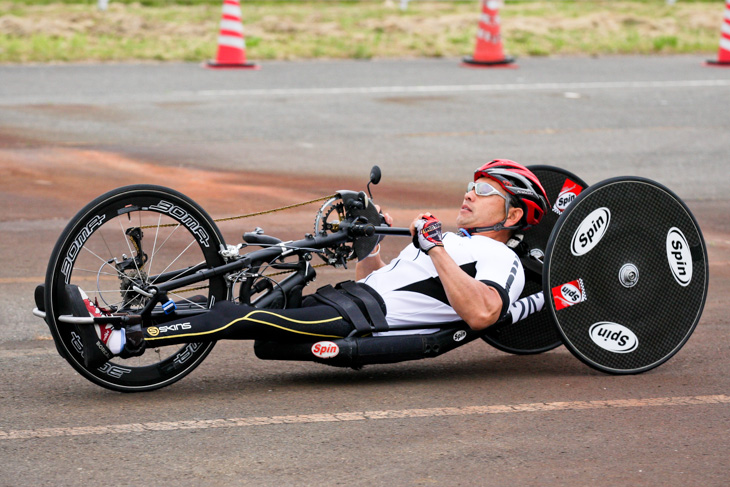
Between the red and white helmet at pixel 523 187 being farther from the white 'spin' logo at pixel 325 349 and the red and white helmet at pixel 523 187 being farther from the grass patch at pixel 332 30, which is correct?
the grass patch at pixel 332 30

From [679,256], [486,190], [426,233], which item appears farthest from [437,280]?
[679,256]

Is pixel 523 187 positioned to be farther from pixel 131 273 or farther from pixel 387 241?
pixel 387 241

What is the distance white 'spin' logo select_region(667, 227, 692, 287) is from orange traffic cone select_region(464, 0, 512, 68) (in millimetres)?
11624

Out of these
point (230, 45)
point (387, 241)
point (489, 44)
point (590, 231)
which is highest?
point (489, 44)

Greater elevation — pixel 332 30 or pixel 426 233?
pixel 332 30

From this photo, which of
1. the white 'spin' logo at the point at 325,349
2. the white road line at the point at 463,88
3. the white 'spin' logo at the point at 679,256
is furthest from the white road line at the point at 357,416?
the white road line at the point at 463,88

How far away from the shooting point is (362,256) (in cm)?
554

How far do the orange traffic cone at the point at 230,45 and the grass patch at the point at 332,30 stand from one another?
86cm

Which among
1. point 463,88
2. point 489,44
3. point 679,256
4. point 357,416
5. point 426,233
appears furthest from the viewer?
point 489,44

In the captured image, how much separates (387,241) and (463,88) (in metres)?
6.99

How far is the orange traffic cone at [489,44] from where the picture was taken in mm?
16844

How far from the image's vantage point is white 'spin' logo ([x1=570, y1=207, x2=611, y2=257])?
5242mm

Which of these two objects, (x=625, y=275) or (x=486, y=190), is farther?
(x=486, y=190)

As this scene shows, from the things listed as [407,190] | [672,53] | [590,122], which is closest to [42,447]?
[407,190]
